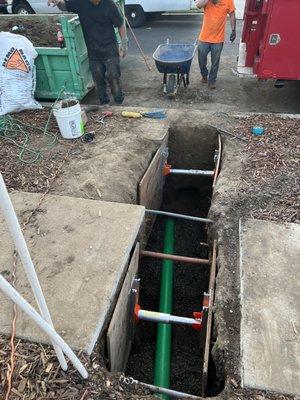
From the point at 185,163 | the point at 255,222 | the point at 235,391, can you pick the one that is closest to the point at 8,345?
the point at 235,391

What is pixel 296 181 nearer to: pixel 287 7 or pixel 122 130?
pixel 122 130

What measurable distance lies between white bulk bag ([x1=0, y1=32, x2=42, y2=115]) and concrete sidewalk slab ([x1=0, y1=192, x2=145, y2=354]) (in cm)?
249

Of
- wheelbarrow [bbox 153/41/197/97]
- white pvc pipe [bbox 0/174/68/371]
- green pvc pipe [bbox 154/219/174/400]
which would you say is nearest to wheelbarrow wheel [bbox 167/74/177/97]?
wheelbarrow [bbox 153/41/197/97]

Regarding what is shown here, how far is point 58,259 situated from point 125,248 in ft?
2.00

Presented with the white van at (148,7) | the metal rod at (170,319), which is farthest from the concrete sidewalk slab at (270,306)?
the white van at (148,7)

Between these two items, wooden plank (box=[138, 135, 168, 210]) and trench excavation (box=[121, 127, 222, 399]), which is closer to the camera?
trench excavation (box=[121, 127, 222, 399])

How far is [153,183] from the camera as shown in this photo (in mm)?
4977

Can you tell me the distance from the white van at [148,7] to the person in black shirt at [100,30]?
5719 mm

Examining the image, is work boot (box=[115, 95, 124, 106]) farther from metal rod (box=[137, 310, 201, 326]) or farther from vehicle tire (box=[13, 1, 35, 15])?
vehicle tire (box=[13, 1, 35, 15])

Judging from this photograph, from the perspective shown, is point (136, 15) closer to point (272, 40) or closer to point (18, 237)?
point (272, 40)

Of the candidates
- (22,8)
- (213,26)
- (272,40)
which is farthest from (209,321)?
(22,8)

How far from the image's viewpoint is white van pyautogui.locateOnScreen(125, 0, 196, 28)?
1105 cm

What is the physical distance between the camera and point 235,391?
7.89 ft

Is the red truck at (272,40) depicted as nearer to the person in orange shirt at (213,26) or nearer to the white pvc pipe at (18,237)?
the person in orange shirt at (213,26)
